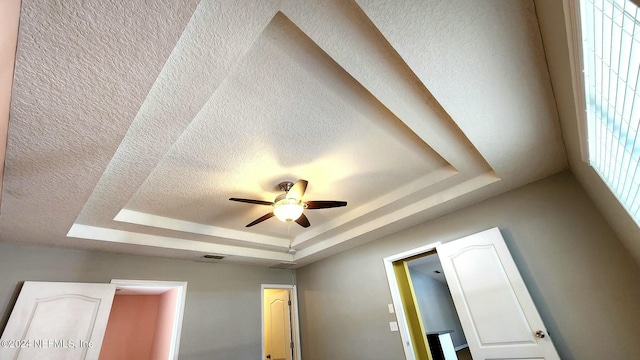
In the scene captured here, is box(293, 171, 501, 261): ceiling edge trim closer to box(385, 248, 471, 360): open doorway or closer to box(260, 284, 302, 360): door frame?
box(385, 248, 471, 360): open doorway

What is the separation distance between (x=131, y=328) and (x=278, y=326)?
111 inches

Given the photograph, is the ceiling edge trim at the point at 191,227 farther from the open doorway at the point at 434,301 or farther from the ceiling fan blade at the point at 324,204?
the open doorway at the point at 434,301

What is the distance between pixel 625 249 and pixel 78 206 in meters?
4.41

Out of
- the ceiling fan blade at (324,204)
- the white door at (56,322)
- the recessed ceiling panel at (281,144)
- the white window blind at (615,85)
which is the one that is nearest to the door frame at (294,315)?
the recessed ceiling panel at (281,144)

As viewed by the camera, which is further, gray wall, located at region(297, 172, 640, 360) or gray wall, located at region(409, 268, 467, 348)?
gray wall, located at region(409, 268, 467, 348)

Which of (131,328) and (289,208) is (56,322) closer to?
(289,208)

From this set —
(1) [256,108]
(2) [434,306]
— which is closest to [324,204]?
(1) [256,108]

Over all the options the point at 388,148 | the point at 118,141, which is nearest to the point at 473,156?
the point at 388,148

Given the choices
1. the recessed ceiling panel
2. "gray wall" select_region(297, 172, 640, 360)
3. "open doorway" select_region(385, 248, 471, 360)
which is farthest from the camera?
"open doorway" select_region(385, 248, 471, 360)

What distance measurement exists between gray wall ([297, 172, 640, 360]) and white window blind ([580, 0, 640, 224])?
111cm

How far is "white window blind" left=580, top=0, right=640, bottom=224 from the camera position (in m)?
0.73

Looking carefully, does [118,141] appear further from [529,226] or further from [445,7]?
[529,226]

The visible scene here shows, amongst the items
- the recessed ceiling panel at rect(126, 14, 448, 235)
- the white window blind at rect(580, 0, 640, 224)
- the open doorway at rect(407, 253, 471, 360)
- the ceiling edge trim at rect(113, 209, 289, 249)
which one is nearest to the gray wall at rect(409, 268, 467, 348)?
the open doorway at rect(407, 253, 471, 360)

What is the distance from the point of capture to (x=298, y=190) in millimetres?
2287
